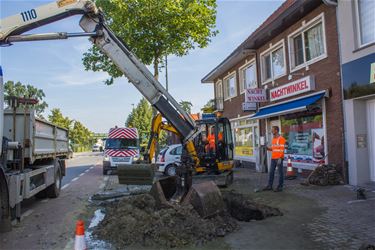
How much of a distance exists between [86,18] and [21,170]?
398 cm

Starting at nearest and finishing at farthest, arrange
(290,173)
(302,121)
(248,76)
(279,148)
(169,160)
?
(279,148), (290,173), (302,121), (169,160), (248,76)

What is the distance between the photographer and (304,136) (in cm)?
1492

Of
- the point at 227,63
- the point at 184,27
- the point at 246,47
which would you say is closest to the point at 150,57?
the point at 184,27

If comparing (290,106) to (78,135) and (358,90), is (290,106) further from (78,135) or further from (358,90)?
(78,135)

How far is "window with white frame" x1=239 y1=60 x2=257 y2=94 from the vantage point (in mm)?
19975

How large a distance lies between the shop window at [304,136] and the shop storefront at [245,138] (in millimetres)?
2993

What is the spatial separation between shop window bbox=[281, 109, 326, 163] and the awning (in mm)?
581

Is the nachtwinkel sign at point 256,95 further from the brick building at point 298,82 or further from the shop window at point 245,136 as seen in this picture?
the shop window at point 245,136

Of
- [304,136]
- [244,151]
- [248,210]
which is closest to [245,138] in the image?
[244,151]

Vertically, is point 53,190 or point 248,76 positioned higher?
point 248,76

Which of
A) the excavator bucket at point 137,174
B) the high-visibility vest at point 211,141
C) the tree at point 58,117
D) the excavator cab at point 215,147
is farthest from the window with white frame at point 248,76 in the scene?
the tree at point 58,117

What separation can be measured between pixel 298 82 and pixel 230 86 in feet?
33.6

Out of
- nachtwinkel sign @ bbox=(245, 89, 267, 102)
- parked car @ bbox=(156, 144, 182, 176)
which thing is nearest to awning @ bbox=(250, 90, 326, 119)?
nachtwinkel sign @ bbox=(245, 89, 267, 102)

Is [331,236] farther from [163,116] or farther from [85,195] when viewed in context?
[85,195]
